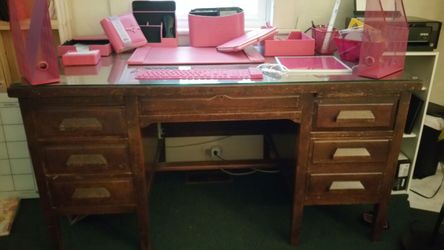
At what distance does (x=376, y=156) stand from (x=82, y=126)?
114 cm

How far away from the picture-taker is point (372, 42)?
4.58 feet

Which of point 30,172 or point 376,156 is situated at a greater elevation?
point 376,156

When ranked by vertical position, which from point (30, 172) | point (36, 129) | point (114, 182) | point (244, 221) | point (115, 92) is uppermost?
point (115, 92)

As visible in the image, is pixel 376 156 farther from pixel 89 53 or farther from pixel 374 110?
pixel 89 53

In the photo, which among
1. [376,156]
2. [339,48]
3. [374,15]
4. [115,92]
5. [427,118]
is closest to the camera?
[115,92]

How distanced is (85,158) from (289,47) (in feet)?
3.31

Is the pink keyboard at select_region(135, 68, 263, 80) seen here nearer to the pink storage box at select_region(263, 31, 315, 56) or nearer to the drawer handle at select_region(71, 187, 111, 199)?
the pink storage box at select_region(263, 31, 315, 56)

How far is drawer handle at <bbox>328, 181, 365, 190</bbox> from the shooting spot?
5.04 feet

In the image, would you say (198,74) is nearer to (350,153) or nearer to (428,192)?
(350,153)

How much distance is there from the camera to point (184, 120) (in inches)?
53.6

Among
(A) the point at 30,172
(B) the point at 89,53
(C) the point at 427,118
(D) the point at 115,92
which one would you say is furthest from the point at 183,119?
(C) the point at 427,118

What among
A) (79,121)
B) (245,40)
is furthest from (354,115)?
(79,121)

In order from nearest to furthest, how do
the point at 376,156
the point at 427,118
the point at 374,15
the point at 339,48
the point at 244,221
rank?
the point at 374,15, the point at 376,156, the point at 339,48, the point at 244,221, the point at 427,118

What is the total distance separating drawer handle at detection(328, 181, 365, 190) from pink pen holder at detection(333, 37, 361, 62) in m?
0.53
